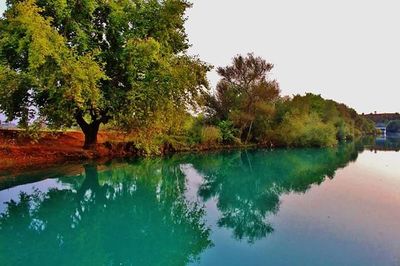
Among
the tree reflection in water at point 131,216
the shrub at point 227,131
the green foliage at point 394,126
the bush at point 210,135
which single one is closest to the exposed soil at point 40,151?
the tree reflection in water at point 131,216

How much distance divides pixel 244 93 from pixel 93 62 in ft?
86.3

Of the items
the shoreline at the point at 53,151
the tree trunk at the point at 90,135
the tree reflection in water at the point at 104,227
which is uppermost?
the tree trunk at the point at 90,135

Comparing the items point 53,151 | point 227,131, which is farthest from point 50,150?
point 227,131

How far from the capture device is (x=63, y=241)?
9094 mm

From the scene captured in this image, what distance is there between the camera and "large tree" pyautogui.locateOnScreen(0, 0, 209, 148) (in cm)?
1994

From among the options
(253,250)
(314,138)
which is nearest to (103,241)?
(253,250)

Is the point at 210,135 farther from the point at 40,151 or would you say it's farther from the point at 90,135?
the point at 40,151

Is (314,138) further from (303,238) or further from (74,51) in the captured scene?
(303,238)

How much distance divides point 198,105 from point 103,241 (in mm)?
18009

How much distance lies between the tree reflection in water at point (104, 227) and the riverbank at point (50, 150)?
4902 millimetres

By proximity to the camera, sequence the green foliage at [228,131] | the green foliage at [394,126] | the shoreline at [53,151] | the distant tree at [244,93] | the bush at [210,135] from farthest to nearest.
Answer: the green foliage at [394,126] → the distant tree at [244,93] → the green foliage at [228,131] → the bush at [210,135] → the shoreline at [53,151]

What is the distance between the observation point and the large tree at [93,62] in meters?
19.9

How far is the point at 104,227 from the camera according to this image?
1046 cm

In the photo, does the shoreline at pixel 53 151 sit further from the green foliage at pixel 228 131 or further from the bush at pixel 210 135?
the green foliage at pixel 228 131
